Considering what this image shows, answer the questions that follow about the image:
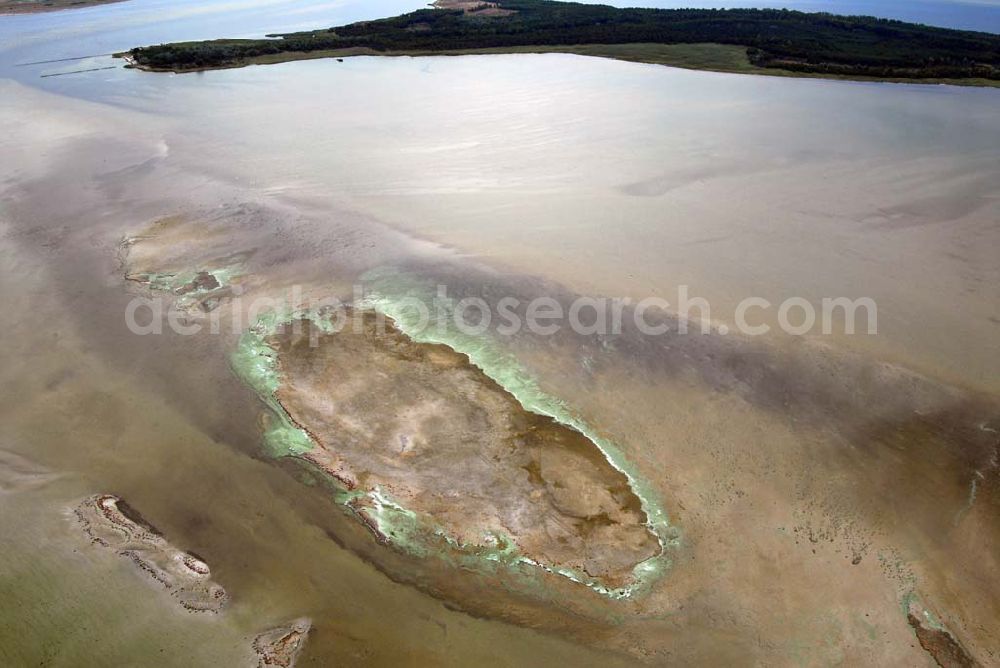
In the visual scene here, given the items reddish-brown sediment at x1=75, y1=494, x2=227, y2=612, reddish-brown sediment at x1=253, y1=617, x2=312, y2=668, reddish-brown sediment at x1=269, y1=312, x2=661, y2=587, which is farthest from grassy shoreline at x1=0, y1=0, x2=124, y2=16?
reddish-brown sediment at x1=253, y1=617, x2=312, y2=668

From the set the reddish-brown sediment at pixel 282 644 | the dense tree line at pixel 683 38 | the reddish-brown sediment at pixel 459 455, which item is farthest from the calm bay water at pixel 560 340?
the dense tree line at pixel 683 38

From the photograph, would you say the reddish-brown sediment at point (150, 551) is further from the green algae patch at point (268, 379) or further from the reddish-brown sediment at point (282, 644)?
the green algae patch at point (268, 379)

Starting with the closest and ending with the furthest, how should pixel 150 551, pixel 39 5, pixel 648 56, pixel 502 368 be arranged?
pixel 150 551 < pixel 502 368 < pixel 648 56 < pixel 39 5

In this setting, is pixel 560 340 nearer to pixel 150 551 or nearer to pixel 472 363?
pixel 472 363

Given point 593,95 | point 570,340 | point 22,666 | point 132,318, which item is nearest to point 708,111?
point 593,95

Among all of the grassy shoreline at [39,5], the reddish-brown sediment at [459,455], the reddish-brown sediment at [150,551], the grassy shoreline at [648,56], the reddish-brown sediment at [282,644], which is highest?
the grassy shoreline at [39,5]

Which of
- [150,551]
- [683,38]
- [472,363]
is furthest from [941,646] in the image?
[683,38]
